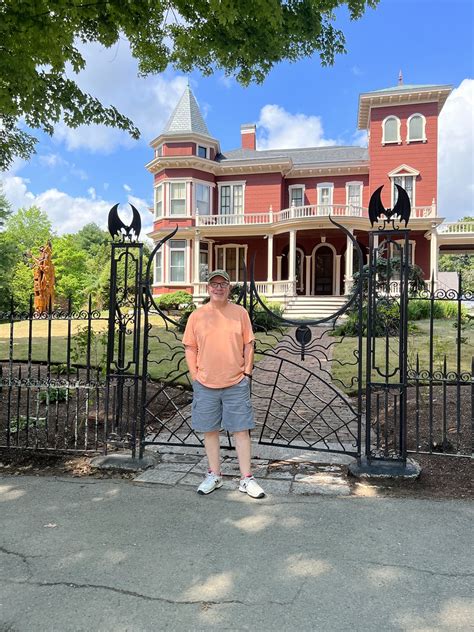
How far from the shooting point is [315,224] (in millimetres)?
22859

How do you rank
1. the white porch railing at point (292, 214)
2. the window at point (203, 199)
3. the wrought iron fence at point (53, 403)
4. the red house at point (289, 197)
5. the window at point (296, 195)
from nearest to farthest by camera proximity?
the wrought iron fence at point (53, 403) → the white porch railing at point (292, 214) → the red house at point (289, 197) → the window at point (203, 199) → the window at point (296, 195)

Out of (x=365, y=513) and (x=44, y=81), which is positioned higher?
(x=44, y=81)

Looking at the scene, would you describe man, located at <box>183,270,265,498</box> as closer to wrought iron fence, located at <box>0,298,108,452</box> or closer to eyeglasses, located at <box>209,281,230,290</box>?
eyeglasses, located at <box>209,281,230,290</box>

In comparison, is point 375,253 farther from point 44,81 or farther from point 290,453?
point 44,81

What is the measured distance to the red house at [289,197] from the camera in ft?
78.3

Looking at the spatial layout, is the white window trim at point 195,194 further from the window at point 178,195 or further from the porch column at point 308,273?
the porch column at point 308,273

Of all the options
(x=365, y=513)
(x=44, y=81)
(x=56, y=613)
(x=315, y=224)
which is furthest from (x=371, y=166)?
(x=56, y=613)

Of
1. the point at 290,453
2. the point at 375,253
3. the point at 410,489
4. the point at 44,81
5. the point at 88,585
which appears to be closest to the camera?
the point at 88,585

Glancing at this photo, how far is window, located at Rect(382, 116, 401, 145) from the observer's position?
79.6ft

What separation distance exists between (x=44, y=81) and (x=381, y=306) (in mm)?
4575

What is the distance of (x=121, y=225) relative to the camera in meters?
4.85

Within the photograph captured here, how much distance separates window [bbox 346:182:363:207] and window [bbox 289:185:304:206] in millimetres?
2491

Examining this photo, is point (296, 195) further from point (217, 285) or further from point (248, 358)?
point (248, 358)

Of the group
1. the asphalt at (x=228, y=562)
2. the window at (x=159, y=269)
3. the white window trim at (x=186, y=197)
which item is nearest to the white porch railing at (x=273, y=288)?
the window at (x=159, y=269)
